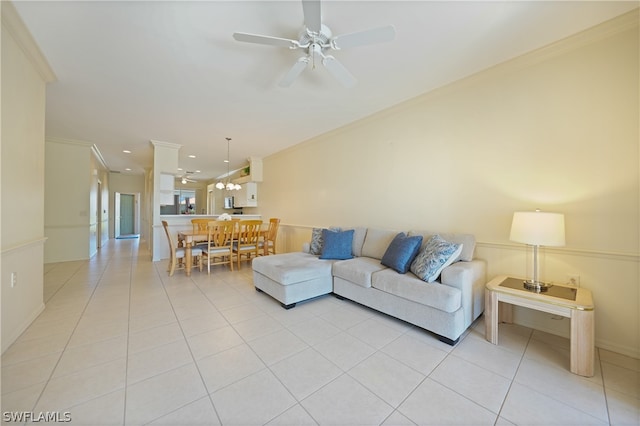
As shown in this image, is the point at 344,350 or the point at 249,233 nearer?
the point at 344,350

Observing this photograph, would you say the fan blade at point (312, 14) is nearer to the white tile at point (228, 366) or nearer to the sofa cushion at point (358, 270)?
the sofa cushion at point (358, 270)

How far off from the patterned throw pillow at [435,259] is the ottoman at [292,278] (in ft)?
3.78

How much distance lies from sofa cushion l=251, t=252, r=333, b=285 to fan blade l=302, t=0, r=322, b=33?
7.63ft

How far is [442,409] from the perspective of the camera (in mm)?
1443

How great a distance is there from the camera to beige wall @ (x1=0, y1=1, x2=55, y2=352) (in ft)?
6.45

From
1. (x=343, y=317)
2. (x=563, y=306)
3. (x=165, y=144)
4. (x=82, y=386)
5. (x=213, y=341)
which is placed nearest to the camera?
(x=82, y=386)

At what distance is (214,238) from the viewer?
443 centimetres

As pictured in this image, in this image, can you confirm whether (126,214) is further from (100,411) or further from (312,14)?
(312,14)

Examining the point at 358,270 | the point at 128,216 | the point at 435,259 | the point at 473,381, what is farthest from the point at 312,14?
the point at 128,216

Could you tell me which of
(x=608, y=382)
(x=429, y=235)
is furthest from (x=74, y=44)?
(x=608, y=382)

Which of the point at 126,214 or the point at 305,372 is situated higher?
the point at 126,214

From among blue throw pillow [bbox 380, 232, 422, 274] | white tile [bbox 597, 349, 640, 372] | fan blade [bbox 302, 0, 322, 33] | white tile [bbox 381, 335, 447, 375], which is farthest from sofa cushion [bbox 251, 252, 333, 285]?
white tile [bbox 597, 349, 640, 372]

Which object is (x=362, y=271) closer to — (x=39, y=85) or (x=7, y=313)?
(x=7, y=313)

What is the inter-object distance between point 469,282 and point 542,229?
73 centimetres
